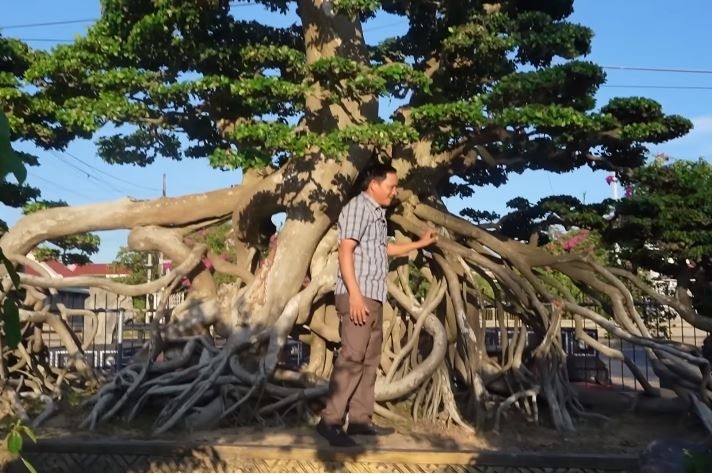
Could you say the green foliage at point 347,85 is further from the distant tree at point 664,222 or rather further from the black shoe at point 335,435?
the black shoe at point 335,435

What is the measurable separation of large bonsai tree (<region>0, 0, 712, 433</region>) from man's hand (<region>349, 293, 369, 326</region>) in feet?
6.74

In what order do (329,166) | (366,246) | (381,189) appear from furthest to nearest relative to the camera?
(329,166)
(381,189)
(366,246)

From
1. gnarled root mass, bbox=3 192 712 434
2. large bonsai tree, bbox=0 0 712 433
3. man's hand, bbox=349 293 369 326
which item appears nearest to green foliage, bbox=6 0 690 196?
large bonsai tree, bbox=0 0 712 433

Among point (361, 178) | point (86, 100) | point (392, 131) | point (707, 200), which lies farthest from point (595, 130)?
point (86, 100)

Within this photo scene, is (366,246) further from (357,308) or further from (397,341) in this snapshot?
(397,341)

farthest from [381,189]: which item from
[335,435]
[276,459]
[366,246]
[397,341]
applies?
[397,341]

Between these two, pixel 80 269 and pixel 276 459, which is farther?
pixel 80 269

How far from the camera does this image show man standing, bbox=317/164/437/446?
201 inches

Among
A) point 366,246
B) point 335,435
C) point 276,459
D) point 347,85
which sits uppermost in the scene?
point 347,85

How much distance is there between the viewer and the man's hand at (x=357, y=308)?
16.4 ft

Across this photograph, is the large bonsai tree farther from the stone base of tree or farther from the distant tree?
the stone base of tree

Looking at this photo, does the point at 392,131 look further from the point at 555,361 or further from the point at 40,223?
the point at 40,223

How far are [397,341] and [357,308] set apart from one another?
381 cm

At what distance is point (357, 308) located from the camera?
197 inches
